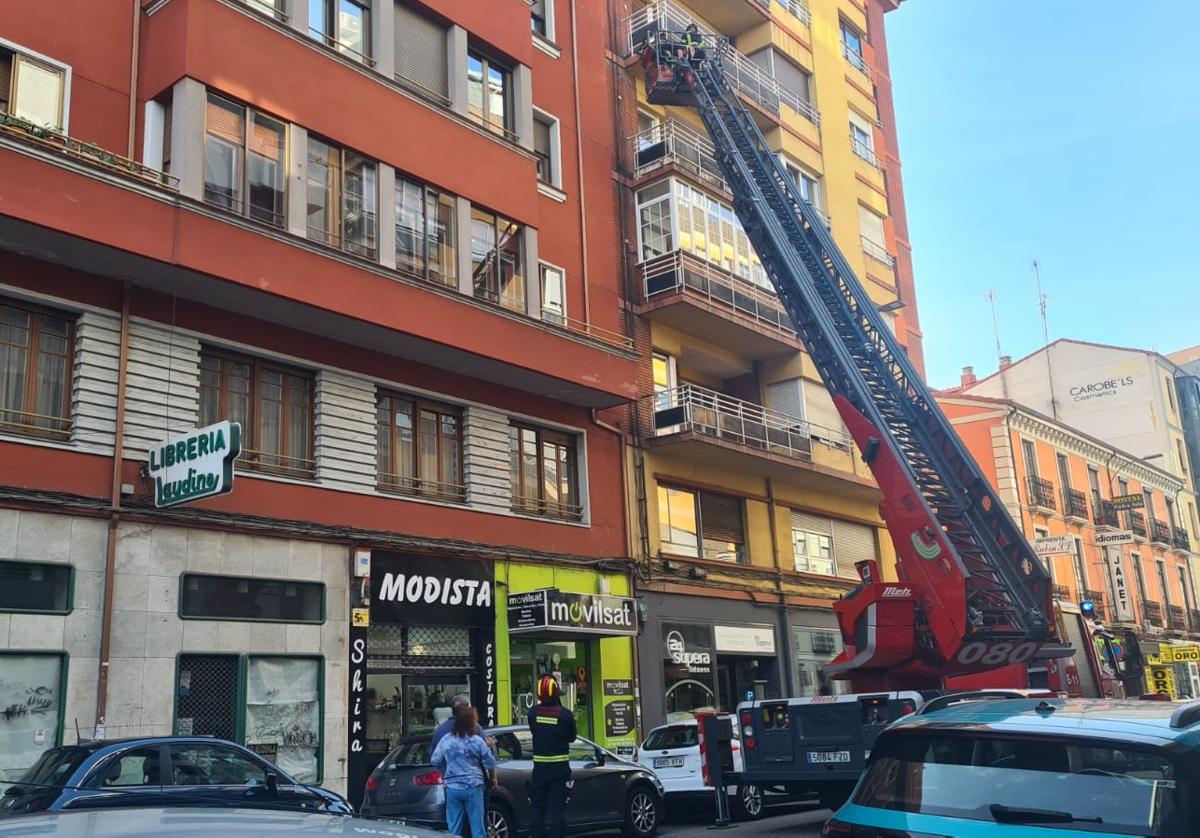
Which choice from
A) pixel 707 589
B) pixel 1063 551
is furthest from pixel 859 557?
pixel 707 589

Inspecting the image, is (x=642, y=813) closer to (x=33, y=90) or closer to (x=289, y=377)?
(x=289, y=377)

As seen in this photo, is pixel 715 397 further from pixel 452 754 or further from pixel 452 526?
pixel 452 754

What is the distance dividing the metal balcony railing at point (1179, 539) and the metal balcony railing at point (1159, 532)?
538 mm

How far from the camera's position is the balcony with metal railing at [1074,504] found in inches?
1610

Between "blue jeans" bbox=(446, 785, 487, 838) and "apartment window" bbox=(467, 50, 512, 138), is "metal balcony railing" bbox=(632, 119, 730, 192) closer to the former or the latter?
"apartment window" bbox=(467, 50, 512, 138)

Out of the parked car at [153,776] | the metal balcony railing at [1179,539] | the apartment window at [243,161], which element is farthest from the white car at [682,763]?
the metal balcony railing at [1179,539]

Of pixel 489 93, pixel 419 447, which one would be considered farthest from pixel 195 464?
pixel 489 93

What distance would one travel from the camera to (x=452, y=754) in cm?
1091

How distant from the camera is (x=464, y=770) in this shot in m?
10.9

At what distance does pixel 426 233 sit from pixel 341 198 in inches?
67.5

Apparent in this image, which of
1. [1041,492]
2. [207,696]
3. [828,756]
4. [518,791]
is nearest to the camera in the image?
[828,756]

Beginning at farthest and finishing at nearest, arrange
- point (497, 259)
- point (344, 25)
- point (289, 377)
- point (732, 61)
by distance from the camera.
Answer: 1. point (732, 61)
2. point (497, 259)
3. point (344, 25)
4. point (289, 377)

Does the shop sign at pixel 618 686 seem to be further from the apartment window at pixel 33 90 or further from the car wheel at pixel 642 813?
the apartment window at pixel 33 90

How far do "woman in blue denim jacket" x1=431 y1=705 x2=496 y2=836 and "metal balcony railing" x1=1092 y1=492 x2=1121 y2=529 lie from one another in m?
38.0
